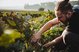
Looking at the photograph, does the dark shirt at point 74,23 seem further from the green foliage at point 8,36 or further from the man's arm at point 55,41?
the green foliage at point 8,36

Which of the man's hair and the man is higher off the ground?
the man's hair

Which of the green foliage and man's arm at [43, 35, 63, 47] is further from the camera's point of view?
man's arm at [43, 35, 63, 47]

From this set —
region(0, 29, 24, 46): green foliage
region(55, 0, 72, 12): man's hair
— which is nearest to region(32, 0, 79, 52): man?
region(55, 0, 72, 12): man's hair

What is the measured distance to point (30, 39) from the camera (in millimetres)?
2977

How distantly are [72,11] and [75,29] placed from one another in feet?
1.11

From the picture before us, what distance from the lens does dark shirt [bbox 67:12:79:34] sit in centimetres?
321

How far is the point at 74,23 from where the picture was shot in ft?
10.7

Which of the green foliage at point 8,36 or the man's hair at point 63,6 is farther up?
the green foliage at point 8,36

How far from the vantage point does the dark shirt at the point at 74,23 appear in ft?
10.5

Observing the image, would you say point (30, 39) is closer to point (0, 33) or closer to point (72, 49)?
point (72, 49)

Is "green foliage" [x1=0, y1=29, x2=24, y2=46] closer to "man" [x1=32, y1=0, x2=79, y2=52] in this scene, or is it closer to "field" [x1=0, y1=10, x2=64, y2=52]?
"field" [x1=0, y1=10, x2=64, y2=52]

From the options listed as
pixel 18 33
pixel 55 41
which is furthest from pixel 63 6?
pixel 18 33

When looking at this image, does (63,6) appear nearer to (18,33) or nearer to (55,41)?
(55,41)

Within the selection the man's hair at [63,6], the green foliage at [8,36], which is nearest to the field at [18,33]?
the green foliage at [8,36]
